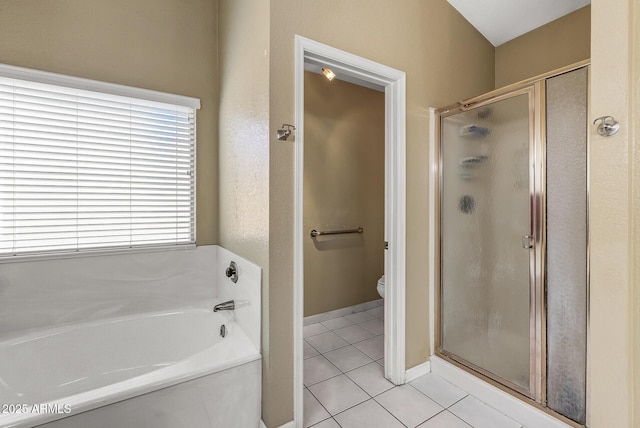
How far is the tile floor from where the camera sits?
5.12ft

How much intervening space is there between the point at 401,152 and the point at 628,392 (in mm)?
1453

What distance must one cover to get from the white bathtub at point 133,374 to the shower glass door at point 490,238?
139 cm

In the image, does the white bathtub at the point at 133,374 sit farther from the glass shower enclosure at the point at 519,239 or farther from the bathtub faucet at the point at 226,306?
the glass shower enclosure at the point at 519,239

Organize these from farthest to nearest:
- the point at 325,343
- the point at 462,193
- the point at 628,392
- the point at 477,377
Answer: the point at 325,343 < the point at 462,193 < the point at 477,377 < the point at 628,392

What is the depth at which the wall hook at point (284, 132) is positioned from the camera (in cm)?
137

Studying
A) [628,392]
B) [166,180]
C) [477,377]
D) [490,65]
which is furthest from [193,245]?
[490,65]

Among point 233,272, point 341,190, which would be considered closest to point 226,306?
point 233,272

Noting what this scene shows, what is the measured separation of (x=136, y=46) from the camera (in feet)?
5.96

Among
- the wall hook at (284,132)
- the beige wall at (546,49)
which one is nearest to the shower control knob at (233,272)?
the wall hook at (284,132)

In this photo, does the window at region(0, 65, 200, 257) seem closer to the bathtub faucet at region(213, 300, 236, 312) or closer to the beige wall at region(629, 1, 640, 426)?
the bathtub faucet at region(213, 300, 236, 312)

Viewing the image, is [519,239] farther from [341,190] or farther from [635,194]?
[341,190]

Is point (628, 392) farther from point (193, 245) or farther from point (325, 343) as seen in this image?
point (193, 245)

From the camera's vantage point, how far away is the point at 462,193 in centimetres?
189

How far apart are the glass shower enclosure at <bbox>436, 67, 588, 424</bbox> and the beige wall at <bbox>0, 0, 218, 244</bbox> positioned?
1734mm
